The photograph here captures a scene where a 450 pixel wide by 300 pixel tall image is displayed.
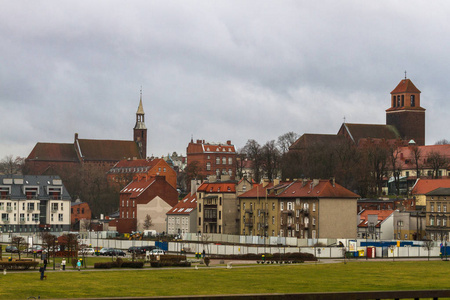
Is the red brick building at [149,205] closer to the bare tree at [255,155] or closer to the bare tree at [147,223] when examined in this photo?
the bare tree at [147,223]

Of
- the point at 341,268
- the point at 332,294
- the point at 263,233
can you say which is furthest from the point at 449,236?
the point at 332,294

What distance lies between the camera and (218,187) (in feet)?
444

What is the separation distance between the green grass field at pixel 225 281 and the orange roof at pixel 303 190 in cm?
4112

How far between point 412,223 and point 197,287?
7290 cm

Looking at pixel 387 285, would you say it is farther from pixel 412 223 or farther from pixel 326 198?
pixel 412 223

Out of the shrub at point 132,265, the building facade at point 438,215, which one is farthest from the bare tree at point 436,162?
the shrub at point 132,265

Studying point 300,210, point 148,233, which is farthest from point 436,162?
point 300,210

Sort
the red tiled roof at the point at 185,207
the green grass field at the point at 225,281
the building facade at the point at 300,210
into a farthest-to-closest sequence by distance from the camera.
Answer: the red tiled roof at the point at 185,207, the building facade at the point at 300,210, the green grass field at the point at 225,281

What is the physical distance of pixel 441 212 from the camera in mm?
122125

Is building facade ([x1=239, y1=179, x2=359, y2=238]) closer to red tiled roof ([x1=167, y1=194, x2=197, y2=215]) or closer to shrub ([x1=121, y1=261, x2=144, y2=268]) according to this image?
red tiled roof ([x1=167, y1=194, x2=197, y2=215])

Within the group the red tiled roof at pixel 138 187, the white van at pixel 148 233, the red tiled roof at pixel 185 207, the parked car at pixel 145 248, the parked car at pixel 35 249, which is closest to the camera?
the parked car at pixel 145 248

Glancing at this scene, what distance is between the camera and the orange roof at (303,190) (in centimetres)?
11606

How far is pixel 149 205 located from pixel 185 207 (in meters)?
12.5

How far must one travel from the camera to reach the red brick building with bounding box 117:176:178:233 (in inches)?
5906
